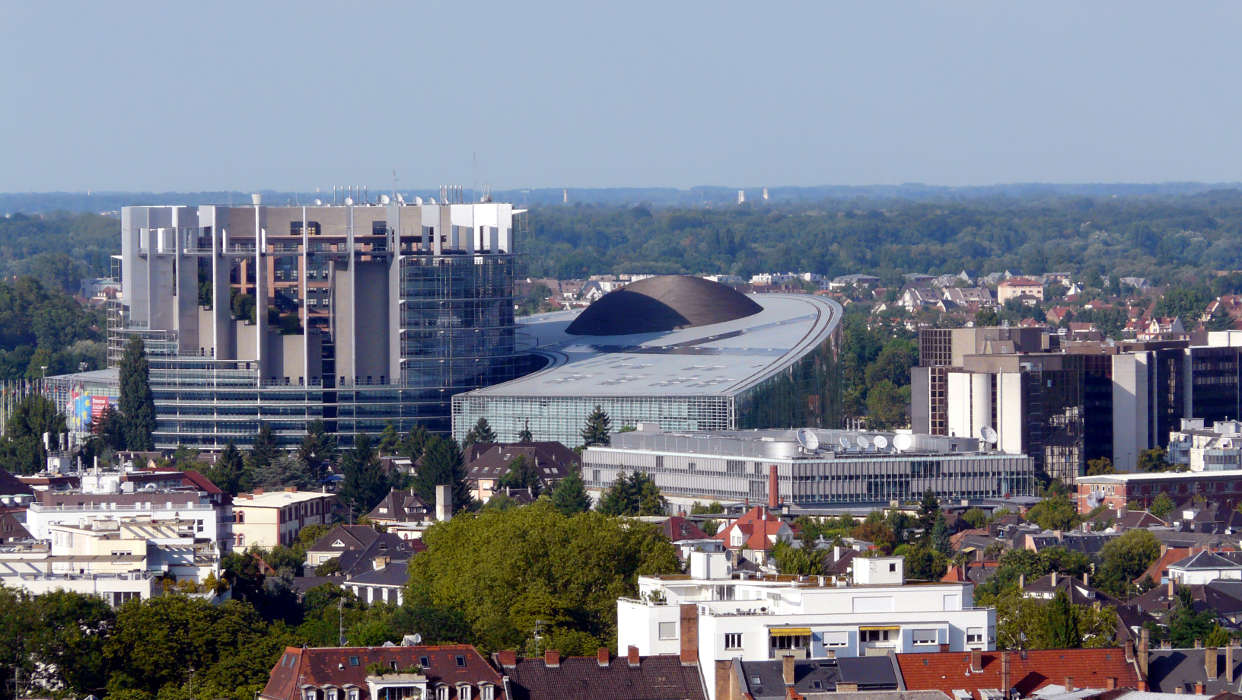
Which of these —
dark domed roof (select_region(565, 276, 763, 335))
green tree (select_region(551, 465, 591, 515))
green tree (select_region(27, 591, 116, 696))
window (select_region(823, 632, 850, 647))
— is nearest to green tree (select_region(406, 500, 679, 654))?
window (select_region(823, 632, 850, 647))

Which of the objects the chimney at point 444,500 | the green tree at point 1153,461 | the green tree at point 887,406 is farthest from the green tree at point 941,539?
the green tree at point 887,406

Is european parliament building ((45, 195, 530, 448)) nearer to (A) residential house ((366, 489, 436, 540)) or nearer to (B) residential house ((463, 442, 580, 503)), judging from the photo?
(B) residential house ((463, 442, 580, 503))

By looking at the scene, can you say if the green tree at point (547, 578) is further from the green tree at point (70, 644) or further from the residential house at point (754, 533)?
the residential house at point (754, 533)

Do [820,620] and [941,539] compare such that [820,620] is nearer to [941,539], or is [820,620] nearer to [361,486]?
[941,539]

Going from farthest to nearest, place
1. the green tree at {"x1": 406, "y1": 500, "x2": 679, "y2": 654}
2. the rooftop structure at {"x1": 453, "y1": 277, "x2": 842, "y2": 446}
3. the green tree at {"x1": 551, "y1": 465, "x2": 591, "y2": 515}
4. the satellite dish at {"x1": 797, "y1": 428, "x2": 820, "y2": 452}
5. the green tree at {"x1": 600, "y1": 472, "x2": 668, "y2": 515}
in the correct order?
the rooftop structure at {"x1": 453, "y1": 277, "x2": 842, "y2": 446} → the satellite dish at {"x1": 797, "y1": 428, "x2": 820, "y2": 452} → the green tree at {"x1": 600, "y1": 472, "x2": 668, "y2": 515} → the green tree at {"x1": 551, "y1": 465, "x2": 591, "y2": 515} → the green tree at {"x1": 406, "y1": 500, "x2": 679, "y2": 654}

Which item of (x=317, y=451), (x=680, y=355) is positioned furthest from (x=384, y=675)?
(x=680, y=355)

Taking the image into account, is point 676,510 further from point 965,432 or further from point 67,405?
point 67,405

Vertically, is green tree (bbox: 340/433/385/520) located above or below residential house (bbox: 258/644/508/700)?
below
